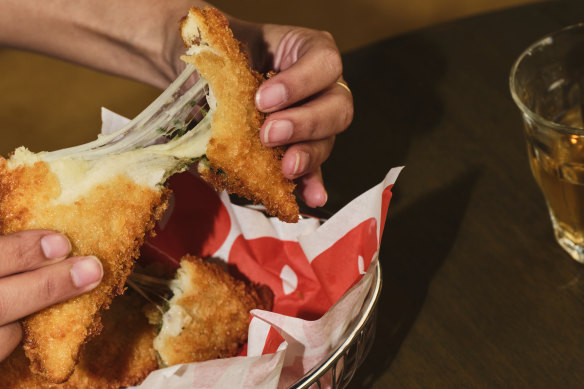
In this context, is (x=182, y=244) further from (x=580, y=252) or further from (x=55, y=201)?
(x=580, y=252)

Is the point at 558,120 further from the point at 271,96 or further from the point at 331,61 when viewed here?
the point at 271,96

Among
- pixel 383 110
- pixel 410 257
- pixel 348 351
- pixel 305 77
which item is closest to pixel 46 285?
pixel 348 351

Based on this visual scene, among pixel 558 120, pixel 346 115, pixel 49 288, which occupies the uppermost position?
pixel 49 288

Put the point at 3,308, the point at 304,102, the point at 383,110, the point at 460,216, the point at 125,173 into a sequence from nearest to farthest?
the point at 3,308 → the point at 125,173 → the point at 304,102 → the point at 460,216 → the point at 383,110

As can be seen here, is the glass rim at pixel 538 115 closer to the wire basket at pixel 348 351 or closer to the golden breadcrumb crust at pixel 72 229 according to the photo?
→ the wire basket at pixel 348 351

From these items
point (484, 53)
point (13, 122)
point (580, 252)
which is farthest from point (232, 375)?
point (13, 122)

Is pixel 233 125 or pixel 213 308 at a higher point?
pixel 233 125
